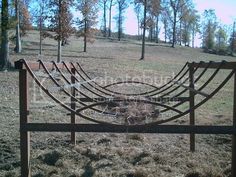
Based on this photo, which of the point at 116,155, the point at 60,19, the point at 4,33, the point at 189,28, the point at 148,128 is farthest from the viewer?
the point at 189,28

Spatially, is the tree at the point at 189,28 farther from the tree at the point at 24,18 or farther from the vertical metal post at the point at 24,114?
the vertical metal post at the point at 24,114

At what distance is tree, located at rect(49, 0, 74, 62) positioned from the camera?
24.2 m

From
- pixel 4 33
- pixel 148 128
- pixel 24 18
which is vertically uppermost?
pixel 24 18

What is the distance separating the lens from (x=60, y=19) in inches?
958

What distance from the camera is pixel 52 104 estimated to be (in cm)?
1028

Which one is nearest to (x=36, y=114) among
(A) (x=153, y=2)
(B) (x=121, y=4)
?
(A) (x=153, y=2)

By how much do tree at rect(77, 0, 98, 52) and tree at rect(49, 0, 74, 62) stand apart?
29.8 ft

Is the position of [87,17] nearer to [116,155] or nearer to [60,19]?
[60,19]

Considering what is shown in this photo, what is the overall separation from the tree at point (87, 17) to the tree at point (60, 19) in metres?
9.08

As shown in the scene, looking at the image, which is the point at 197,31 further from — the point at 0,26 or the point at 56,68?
the point at 56,68

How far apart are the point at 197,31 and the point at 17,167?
86.7 metres

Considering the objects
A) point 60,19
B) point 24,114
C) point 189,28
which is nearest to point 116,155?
point 24,114

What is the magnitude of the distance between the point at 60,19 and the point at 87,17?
11442 mm

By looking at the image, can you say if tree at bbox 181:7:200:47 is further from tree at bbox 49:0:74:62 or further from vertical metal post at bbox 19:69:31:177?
vertical metal post at bbox 19:69:31:177
